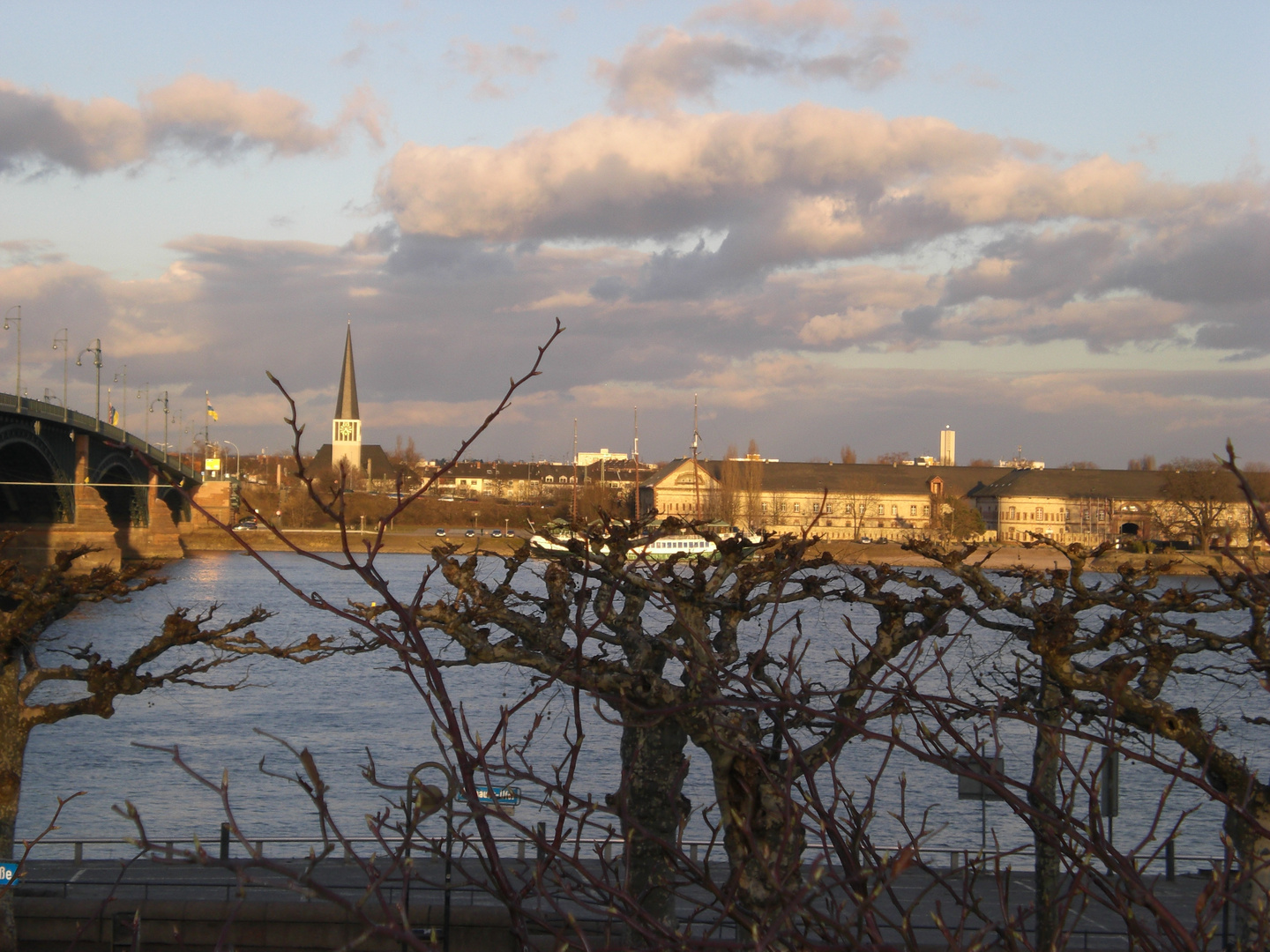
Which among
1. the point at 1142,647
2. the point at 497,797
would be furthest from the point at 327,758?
the point at 497,797

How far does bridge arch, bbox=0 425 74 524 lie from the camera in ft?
163

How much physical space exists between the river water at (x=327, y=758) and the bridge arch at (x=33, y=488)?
18.5m

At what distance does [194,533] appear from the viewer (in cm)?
8144

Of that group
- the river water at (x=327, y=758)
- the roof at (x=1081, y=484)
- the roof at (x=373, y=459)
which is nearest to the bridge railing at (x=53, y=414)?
the river water at (x=327, y=758)

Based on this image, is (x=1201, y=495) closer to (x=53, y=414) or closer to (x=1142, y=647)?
(x=53, y=414)

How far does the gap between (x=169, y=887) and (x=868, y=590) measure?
889 centimetres

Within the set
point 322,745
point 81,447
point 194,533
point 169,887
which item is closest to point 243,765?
point 322,745

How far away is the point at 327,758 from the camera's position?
2186 cm

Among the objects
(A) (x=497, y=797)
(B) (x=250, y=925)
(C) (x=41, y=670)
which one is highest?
(A) (x=497, y=797)

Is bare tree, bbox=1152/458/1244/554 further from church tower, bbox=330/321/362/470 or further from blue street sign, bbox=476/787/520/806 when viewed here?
church tower, bbox=330/321/362/470

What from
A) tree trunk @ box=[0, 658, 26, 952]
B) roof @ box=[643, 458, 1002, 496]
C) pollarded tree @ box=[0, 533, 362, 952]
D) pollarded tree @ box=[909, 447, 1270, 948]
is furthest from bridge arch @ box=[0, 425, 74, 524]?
roof @ box=[643, 458, 1002, 496]

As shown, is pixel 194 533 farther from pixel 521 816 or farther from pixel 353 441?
pixel 353 441

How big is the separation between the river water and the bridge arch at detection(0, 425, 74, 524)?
18466 millimetres

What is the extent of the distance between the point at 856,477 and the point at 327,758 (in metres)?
91.5
